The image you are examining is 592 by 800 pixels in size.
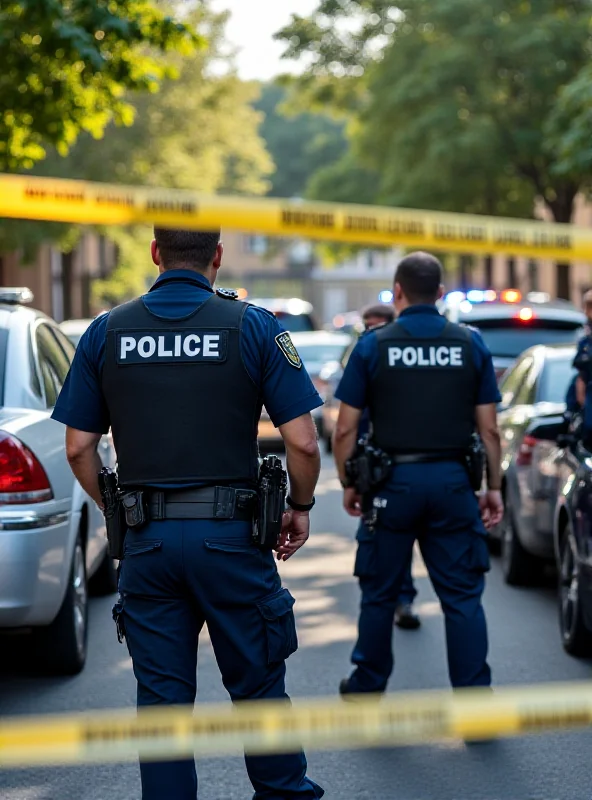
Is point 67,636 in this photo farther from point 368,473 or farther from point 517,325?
point 517,325

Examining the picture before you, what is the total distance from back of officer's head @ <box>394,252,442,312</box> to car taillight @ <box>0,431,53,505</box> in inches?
→ 63.3

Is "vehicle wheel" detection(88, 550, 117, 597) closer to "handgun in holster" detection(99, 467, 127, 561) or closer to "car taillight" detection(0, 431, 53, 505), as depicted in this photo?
"car taillight" detection(0, 431, 53, 505)

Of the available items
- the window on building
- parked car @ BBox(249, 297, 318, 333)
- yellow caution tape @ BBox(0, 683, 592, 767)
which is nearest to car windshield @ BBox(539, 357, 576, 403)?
yellow caution tape @ BBox(0, 683, 592, 767)

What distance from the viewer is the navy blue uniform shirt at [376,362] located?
231 inches

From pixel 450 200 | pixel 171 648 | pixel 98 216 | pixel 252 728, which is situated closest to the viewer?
pixel 252 728

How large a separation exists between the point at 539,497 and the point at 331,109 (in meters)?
29.0

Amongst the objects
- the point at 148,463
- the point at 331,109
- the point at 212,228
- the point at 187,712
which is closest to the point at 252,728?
the point at 187,712

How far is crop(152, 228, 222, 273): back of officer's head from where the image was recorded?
13.7ft

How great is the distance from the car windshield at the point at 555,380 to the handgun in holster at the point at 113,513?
546 centimetres

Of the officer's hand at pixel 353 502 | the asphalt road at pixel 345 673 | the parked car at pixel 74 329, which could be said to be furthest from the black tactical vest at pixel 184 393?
the parked car at pixel 74 329

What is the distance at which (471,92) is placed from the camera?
30.1 meters

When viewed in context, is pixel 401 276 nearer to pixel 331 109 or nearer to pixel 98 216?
pixel 98 216

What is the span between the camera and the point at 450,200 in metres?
32.2

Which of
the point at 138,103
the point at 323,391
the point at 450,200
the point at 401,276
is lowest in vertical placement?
the point at 323,391
